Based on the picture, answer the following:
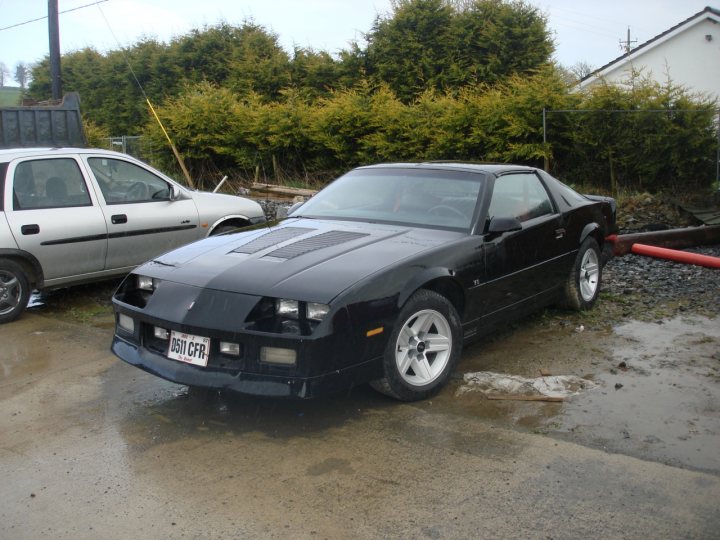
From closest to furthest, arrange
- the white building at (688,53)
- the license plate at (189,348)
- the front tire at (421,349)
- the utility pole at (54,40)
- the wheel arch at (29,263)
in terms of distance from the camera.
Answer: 1. the license plate at (189,348)
2. the front tire at (421,349)
3. the wheel arch at (29,263)
4. the utility pole at (54,40)
5. the white building at (688,53)

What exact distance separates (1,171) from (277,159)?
8.57 m

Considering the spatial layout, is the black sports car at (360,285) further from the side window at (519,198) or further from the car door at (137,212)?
the car door at (137,212)

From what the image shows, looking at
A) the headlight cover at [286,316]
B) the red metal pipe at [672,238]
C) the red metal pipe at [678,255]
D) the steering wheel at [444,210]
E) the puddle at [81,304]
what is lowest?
the puddle at [81,304]

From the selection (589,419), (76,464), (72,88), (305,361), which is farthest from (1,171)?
(72,88)

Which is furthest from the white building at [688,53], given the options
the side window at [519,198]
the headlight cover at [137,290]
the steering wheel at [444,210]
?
the headlight cover at [137,290]

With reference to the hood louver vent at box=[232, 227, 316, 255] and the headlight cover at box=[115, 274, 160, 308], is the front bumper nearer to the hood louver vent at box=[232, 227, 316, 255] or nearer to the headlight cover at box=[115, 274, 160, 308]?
the headlight cover at box=[115, 274, 160, 308]

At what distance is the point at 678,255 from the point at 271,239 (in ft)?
17.7

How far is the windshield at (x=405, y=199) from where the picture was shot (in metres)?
5.51

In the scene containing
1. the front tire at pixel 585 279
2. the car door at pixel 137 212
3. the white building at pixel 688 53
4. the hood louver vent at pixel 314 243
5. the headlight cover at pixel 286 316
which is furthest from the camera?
the white building at pixel 688 53

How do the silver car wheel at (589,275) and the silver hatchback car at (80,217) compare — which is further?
the silver hatchback car at (80,217)

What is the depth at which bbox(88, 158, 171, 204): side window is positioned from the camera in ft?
25.2

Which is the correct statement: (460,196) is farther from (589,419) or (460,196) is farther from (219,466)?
(219,466)

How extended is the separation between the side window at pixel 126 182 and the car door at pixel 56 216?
196mm

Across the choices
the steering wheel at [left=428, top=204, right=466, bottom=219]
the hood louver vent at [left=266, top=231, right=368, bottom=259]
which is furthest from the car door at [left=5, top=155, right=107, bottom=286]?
the steering wheel at [left=428, top=204, right=466, bottom=219]
